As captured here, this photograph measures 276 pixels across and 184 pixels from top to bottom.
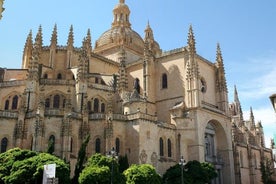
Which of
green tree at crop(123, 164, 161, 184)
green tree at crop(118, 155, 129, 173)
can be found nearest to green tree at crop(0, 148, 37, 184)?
green tree at crop(123, 164, 161, 184)

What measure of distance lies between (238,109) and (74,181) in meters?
60.9

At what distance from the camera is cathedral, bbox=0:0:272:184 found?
34.1 metres

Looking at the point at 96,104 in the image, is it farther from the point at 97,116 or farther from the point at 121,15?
the point at 121,15


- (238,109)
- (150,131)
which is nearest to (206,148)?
(150,131)

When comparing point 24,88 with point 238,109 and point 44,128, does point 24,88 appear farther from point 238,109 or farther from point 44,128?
point 238,109

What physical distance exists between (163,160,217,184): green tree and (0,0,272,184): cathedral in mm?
1714

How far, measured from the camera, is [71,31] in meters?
46.5

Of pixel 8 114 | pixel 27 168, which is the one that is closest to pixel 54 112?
pixel 8 114

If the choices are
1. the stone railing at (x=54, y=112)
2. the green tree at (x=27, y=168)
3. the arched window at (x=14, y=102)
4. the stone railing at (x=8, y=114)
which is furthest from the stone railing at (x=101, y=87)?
the green tree at (x=27, y=168)

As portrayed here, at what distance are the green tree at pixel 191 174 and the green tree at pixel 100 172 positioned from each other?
8.42m

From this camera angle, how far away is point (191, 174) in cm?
3638

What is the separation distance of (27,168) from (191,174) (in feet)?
56.8

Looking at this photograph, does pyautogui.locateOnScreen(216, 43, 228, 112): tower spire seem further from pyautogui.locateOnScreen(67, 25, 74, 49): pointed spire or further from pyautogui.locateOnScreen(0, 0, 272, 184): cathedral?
pyautogui.locateOnScreen(67, 25, 74, 49): pointed spire

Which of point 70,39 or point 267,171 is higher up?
point 70,39
